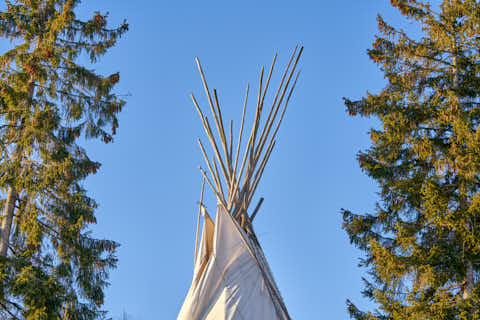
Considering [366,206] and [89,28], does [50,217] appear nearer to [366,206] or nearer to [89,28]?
[89,28]

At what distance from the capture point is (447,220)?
4980mm

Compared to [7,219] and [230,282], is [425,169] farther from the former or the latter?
[7,219]

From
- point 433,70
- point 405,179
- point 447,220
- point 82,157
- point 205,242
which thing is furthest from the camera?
point 82,157

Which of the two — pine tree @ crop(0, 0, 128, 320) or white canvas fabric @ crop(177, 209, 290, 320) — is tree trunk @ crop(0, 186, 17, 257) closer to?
pine tree @ crop(0, 0, 128, 320)

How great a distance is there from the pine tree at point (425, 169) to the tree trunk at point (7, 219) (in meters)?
3.52

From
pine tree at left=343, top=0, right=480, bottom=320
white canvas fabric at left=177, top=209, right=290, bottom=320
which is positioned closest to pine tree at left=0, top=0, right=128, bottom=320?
white canvas fabric at left=177, top=209, right=290, bottom=320

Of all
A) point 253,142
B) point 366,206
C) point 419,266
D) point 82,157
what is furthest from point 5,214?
point 419,266

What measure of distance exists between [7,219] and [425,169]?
4.35 meters

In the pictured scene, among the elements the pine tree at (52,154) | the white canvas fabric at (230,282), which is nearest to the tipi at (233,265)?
the white canvas fabric at (230,282)

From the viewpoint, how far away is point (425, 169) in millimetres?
5570

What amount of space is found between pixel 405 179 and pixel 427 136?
48 cm

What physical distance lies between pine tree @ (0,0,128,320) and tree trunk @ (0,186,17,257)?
0.01 metres

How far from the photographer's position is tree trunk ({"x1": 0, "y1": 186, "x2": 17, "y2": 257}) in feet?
19.4

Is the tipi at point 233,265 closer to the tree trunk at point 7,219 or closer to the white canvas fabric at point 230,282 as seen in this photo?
the white canvas fabric at point 230,282
